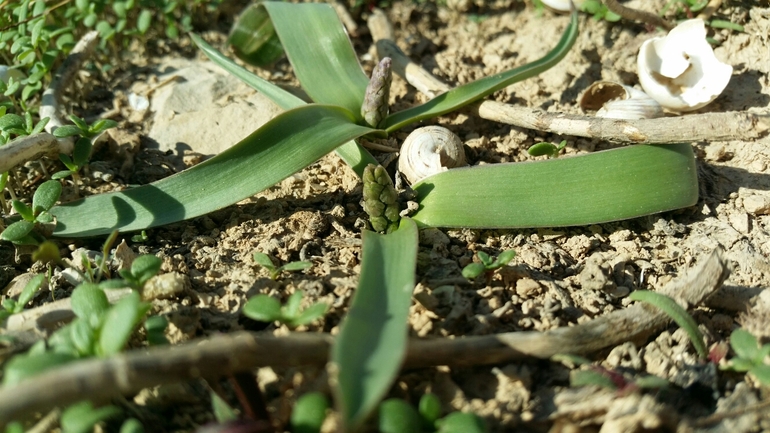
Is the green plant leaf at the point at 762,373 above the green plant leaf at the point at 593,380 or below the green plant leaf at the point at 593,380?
below

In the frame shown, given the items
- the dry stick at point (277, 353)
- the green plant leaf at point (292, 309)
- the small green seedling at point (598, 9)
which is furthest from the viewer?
the small green seedling at point (598, 9)

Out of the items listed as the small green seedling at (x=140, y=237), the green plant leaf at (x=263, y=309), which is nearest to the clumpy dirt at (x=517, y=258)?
the small green seedling at (x=140, y=237)

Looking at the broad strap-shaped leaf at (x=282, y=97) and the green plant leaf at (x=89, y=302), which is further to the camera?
the broad strap-shaped leaf at (x=282, y=97)

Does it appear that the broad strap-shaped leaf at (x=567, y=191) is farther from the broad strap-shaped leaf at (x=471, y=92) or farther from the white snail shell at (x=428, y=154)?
the broad strap-shaped leaf at (x=471, y=92)

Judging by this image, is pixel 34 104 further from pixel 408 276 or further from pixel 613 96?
pixel 613 96

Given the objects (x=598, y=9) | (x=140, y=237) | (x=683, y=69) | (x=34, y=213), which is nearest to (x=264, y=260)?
(x=140, y=237)

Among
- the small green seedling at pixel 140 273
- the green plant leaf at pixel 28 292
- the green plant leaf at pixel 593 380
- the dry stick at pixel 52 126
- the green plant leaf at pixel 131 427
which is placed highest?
the dry stick at pixel 52 126

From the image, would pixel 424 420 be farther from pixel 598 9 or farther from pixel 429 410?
pixel 598 9
